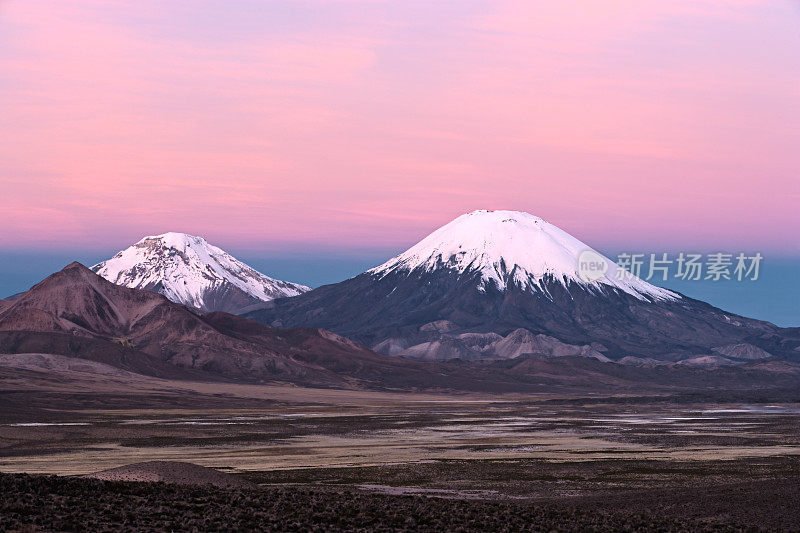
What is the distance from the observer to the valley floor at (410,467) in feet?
124

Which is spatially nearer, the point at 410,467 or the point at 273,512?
the point at 273,512

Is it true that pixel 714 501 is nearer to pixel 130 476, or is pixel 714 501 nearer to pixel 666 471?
pixel 666 471

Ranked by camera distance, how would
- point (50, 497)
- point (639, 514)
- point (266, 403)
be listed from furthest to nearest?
1. point (266, 403)
2. point (639, 514)
3. point (50, 497)

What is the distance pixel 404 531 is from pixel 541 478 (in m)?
26.1

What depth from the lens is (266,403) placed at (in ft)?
604

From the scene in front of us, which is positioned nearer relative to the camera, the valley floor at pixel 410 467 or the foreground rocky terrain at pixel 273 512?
the foreground rocky terrain at pixel 273 512

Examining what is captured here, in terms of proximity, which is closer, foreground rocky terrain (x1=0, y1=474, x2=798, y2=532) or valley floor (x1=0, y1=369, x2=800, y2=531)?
foreground rocky terrain (x1=0, y1=474, x2=798, y2=532)

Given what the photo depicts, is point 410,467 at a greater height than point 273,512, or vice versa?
Result: point 273,512

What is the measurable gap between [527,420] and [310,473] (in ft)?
237

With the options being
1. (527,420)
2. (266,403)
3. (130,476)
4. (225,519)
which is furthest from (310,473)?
(266,403)

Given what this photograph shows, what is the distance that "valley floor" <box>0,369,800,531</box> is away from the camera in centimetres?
3788

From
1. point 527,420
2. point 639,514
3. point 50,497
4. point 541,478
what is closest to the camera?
point 50,497

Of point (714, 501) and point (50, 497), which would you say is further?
point (714, 501)

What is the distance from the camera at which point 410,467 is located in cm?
6531
